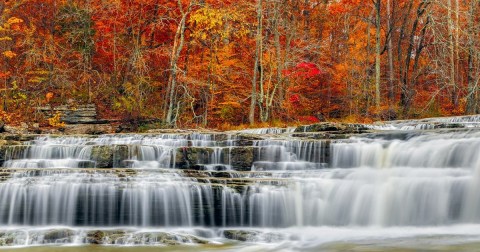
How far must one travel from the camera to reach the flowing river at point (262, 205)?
29.9ft

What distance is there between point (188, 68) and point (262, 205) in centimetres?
1574

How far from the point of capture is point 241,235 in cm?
949

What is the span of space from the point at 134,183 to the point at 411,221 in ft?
18.3

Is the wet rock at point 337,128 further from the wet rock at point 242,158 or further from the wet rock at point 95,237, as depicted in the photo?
the wet rock at point 95,237

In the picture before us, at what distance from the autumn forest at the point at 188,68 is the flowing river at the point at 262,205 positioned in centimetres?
1134

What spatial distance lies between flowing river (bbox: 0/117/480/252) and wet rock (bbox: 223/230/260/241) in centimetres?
2

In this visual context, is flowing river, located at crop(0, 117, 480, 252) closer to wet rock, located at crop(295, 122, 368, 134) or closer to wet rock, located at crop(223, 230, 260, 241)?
wet rock, located at crop(223, 230, 260, 241)

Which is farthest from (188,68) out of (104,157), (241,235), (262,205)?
(241,235)

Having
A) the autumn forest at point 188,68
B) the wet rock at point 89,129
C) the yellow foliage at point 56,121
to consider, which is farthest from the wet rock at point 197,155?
the yellow foliage at point 56,121

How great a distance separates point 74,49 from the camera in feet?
82.0

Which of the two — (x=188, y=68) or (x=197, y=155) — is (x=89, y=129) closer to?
(x=188, y=68)

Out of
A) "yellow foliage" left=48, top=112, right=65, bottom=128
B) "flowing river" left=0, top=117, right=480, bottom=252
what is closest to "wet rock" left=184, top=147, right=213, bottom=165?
"flowing river" left=0, top=117, right=480, bottom=252

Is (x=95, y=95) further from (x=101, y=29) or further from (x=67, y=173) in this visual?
(x=67, y=173)

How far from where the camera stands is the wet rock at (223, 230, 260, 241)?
371 inches
